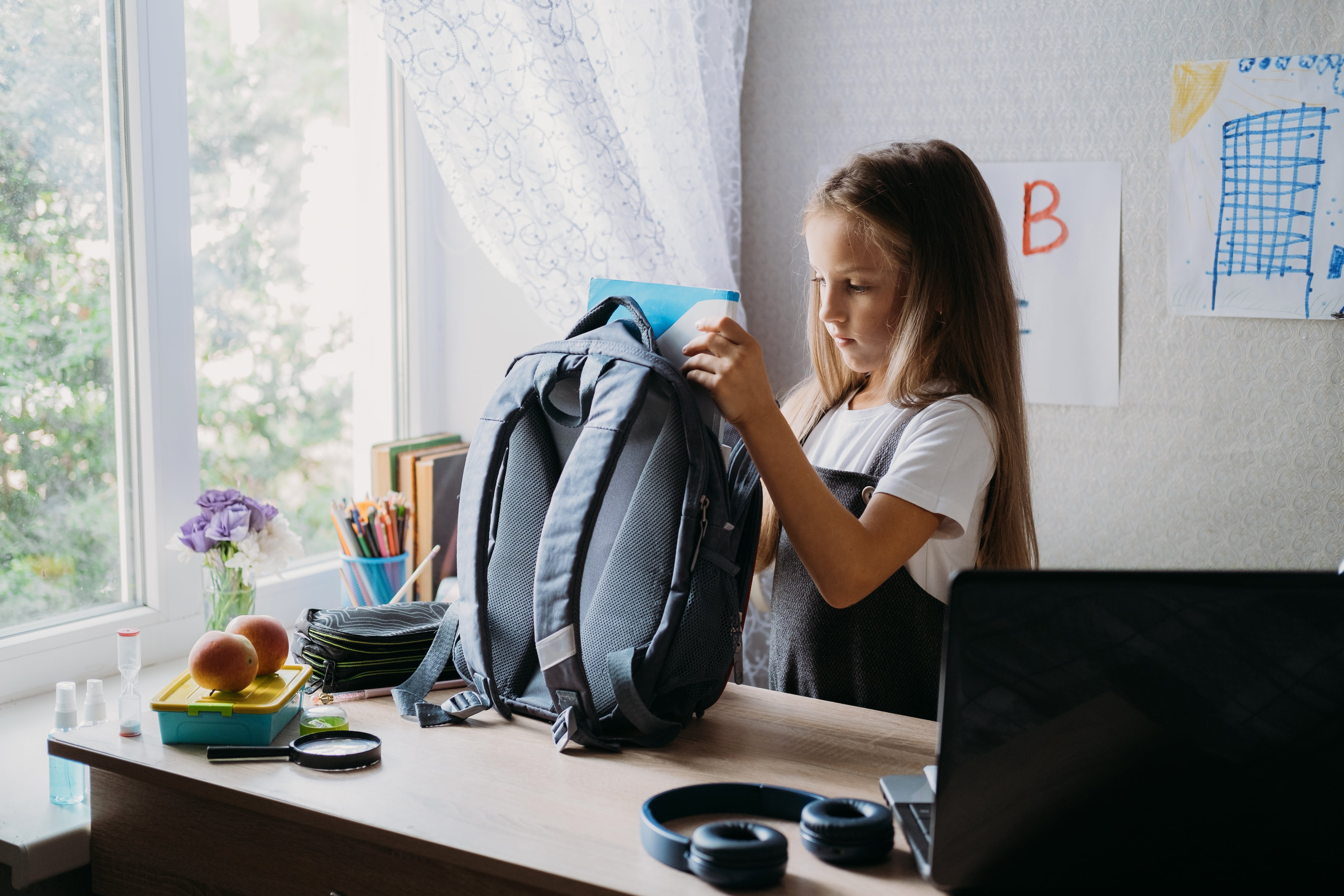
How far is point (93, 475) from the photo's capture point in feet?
4.12

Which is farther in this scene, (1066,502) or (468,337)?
(468,337)

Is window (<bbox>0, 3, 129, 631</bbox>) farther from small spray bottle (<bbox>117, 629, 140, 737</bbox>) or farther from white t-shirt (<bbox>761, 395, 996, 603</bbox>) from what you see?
white t-shirt (<bbox>761, 395, 996, 603</bbox>)

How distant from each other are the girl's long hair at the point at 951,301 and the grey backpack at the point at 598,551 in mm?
220

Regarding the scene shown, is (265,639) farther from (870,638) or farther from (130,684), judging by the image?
(870,638)

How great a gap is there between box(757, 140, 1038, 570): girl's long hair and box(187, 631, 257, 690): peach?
0.54 meters

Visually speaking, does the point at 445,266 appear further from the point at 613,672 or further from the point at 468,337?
the point at 613,672

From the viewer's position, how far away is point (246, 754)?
0.85m

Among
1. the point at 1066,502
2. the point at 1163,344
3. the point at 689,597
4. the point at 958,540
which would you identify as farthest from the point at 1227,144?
the point at 689,597

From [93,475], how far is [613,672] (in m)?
0.77

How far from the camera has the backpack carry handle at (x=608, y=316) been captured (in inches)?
38.8

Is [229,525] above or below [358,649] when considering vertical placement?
above

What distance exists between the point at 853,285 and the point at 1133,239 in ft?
2.13

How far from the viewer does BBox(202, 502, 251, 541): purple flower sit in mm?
1170

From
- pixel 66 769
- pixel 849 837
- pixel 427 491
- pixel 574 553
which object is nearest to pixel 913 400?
pixel 574 553
